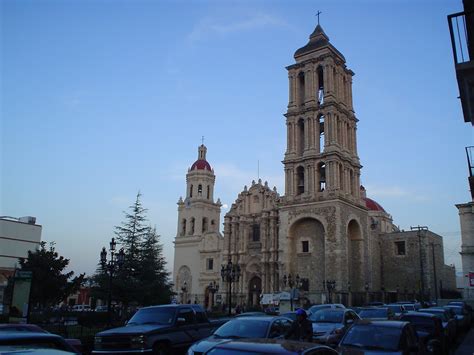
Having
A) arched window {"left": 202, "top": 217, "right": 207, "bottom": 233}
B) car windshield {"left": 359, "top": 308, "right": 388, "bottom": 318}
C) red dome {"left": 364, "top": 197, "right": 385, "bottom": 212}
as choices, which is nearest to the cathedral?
arched window {"left": 202, "top": 217, "right": 207, "bottom": 233}

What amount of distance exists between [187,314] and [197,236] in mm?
46688

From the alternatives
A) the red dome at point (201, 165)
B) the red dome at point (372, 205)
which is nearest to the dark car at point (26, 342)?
the red dome at point (201, 165)

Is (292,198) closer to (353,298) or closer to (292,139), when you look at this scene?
(292,139)

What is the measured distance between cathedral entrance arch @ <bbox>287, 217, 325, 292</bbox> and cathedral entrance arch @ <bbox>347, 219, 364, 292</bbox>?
9.86 ft

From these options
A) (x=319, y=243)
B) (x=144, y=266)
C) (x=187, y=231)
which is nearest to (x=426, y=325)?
(x=144, y=266)

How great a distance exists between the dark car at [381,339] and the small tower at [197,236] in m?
45.9

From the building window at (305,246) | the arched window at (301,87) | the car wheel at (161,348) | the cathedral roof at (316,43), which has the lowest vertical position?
the car wheel at (161,348)

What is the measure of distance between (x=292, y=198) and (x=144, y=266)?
1736cm

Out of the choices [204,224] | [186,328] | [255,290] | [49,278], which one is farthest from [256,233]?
[186,328]

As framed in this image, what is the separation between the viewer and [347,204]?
4312 centimetres

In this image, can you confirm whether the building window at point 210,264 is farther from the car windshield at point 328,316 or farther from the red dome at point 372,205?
the car windshield at point 328,316

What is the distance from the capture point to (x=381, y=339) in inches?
358

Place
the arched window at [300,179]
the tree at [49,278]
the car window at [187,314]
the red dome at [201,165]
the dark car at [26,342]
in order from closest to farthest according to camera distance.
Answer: the dark car at [26,342], the car window at [187,314], the tree at [49,278], the arched window at [300,179], the red dome at [201,165]

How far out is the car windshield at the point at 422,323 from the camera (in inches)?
528
